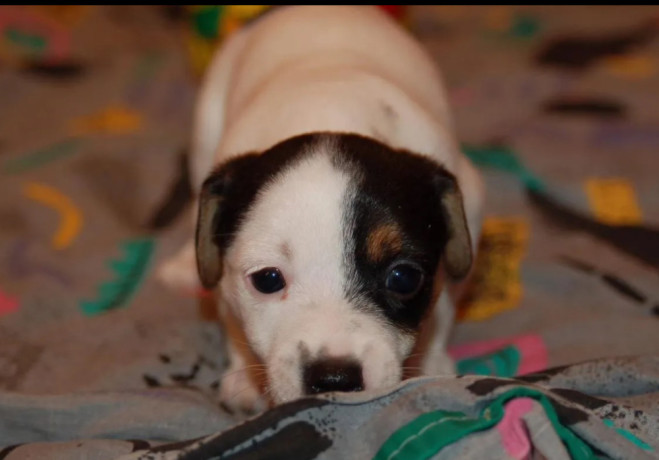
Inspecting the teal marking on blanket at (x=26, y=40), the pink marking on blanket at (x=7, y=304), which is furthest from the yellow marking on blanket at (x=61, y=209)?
the teal marking on blanket at (x=26, y=40)

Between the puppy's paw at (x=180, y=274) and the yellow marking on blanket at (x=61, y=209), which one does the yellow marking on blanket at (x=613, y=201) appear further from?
the yellow marking on blanket at (x=61, y=209)

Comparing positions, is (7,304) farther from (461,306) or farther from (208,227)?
(461,306)

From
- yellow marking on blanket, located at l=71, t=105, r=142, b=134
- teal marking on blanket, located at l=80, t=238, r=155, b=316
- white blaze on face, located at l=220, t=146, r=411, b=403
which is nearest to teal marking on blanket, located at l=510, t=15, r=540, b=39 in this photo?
yellow marking on blanket, located at l=71, t=105, r=142, b=134

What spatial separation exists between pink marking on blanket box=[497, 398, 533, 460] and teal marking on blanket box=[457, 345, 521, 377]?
2.73 ft

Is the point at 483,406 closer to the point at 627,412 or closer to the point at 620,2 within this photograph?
the point at 627,412

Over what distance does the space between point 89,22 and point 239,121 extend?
3064mm

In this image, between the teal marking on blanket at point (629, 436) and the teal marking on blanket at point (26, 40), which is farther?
the teal marking on blanket at point (26, 40)

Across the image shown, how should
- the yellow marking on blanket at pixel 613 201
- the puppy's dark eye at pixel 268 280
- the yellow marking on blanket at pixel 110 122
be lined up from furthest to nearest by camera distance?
1. the yellow marking on blanket at pixel 110 122
2. the yellow marking on blanket at pixel 613 201
3. the puppy's dark eye at pixel 268 280

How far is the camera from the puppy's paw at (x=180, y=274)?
343 centimetres

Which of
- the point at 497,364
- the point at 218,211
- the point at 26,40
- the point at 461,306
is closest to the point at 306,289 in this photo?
the point at 218,211

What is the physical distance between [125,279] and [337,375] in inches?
65.0

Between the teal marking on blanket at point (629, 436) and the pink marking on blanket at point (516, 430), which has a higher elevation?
the pink marking on blanket at point (516, 430)

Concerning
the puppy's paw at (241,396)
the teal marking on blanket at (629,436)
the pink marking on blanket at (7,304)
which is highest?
the teal marking on blanket at (629,436)

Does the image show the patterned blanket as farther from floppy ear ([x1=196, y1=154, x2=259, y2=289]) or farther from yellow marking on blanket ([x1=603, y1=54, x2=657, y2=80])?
floppy ear ([x1=196, y1=154, x2=259, y2=289])
